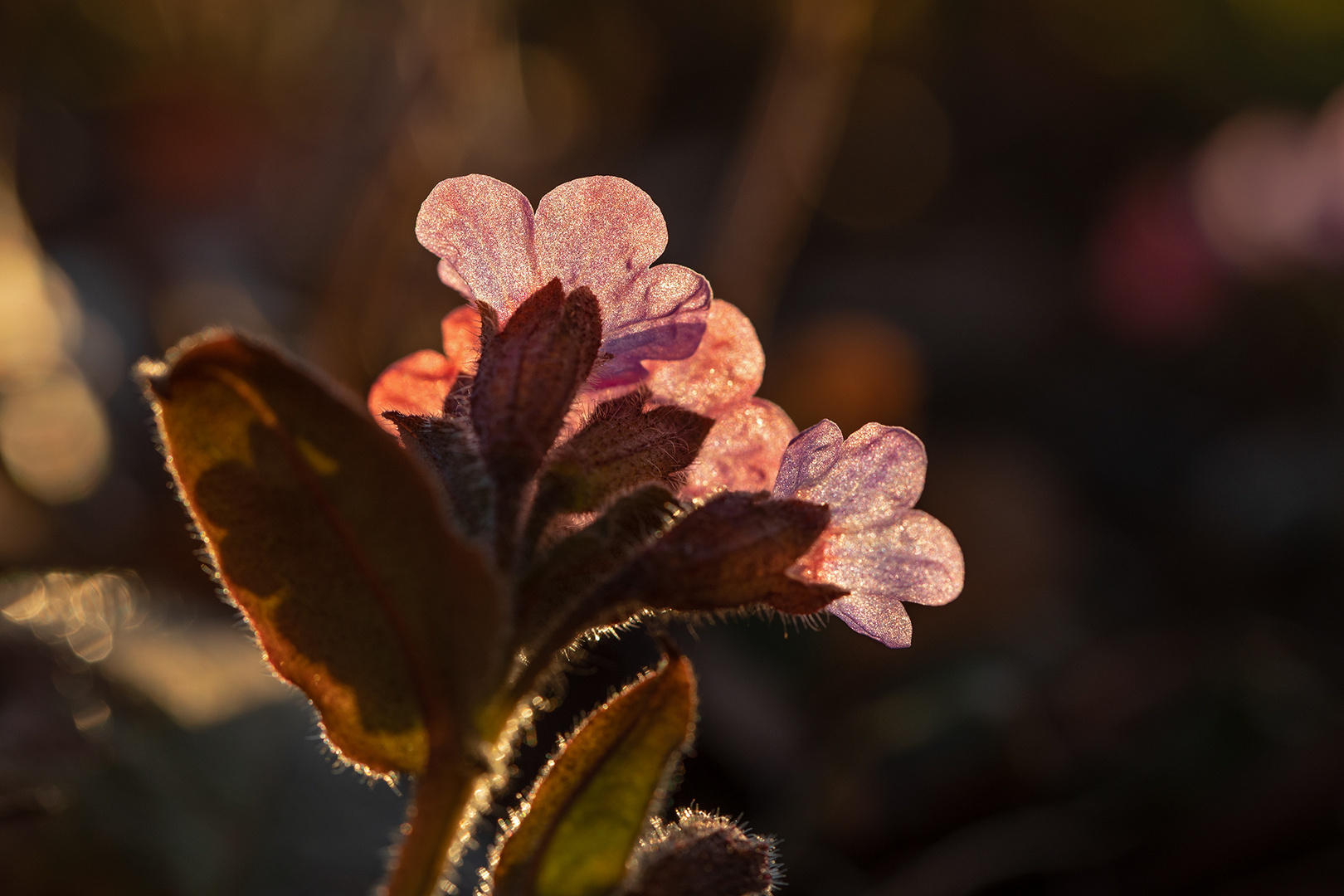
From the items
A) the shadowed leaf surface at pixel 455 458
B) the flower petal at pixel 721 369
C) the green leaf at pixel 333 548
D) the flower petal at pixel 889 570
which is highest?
the flower petal at pixel 721 369

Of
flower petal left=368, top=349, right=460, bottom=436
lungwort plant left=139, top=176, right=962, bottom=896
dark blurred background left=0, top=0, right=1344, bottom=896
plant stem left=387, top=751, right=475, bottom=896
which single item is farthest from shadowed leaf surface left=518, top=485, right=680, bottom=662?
dark blurred background left=0, top=0, right=1344, bottom=896

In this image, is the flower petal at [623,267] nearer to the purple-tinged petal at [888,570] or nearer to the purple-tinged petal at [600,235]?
the purple-tinged petal at [600,235]

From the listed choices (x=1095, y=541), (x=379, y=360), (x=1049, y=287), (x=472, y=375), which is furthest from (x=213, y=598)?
(x=1049, y=287)

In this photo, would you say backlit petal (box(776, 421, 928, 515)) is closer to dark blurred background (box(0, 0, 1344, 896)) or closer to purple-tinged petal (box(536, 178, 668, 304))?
purple-tinged petal (box(536, 178, 668, 304))

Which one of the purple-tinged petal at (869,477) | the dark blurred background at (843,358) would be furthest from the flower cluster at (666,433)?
the dark blurred background at (843,358)

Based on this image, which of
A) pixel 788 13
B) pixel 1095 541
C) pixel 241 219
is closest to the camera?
pixel 788 13

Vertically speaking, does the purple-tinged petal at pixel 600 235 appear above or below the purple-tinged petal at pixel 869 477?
above

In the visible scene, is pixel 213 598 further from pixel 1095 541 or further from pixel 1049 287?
pixel 1049 287
